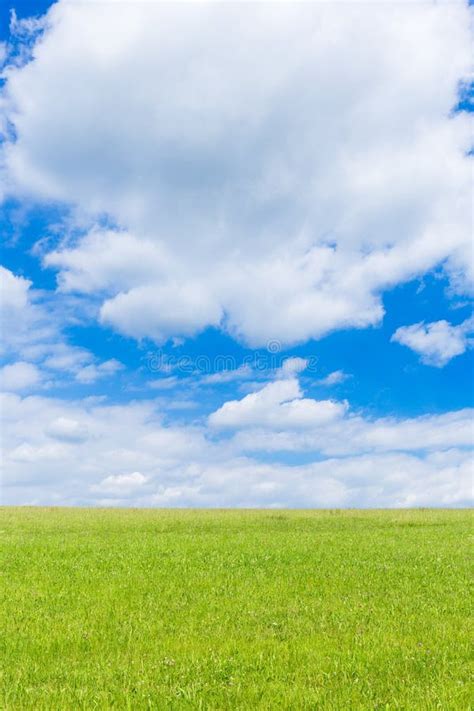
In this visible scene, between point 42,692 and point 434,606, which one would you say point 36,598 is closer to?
point 42,692

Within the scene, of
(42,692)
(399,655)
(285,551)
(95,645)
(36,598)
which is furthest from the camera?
(285,551)

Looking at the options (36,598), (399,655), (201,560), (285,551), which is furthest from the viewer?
(285,551)

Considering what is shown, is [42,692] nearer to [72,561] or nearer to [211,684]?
[211,684]

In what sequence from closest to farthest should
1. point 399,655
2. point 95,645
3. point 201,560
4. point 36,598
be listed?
point 399,655, point 95,645, point 36,598, point 201,560

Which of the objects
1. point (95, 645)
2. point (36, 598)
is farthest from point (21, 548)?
point (95, 645)

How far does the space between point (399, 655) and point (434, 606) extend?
501 cm

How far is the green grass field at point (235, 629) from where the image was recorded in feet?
32.4

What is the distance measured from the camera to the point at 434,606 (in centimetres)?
1619

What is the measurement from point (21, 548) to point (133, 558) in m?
7.43

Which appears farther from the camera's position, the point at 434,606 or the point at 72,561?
the point at 72,561

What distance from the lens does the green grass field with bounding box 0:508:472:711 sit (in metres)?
9.89

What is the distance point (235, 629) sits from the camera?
45.0 feet

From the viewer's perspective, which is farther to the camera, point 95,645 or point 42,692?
point 95,645

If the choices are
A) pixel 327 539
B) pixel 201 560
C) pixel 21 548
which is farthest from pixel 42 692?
pixel 327 539
